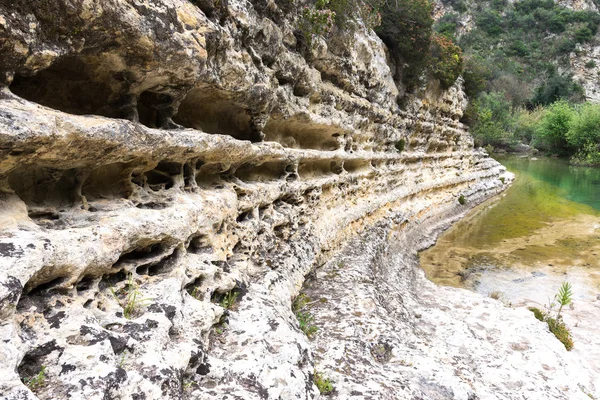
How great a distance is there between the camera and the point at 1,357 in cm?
202

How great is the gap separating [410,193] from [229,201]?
10.8 m

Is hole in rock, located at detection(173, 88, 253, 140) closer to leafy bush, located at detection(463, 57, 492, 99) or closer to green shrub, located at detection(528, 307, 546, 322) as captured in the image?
green shrub, located at detection(528, 307, 546, 322)

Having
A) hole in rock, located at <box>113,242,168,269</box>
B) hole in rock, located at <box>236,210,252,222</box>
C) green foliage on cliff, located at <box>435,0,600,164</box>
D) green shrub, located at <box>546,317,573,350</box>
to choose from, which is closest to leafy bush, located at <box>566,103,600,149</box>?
green foliage on cliff, located at <box>435,0,600,164</box>

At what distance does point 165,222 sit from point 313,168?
5707mm

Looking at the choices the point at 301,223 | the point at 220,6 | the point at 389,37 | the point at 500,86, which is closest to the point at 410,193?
the point at 389,37

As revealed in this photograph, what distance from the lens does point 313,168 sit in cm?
924

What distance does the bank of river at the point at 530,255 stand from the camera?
29.8 ft

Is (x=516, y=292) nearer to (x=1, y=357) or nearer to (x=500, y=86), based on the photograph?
(x=1, y=357)

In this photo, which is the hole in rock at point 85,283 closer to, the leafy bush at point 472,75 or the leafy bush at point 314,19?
the leafy bush at point 314,19

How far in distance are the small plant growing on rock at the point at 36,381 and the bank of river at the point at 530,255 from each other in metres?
7.47

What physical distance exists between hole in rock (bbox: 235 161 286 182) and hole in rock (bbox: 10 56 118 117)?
8.32 ft

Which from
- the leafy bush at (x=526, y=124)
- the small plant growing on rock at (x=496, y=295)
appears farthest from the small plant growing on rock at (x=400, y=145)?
Answer: the leafy bush at (x=526, y=124)

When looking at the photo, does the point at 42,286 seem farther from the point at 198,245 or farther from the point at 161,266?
the point at 198,245

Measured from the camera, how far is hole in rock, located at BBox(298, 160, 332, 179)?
8.73 metres
